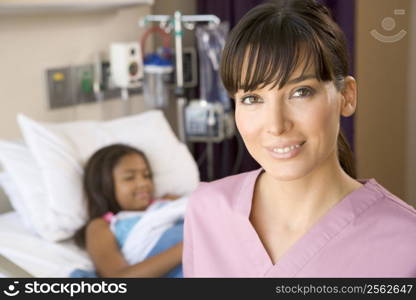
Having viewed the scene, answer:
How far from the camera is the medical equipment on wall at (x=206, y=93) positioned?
109 inches

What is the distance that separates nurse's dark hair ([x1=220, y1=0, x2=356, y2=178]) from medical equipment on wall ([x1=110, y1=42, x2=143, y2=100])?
5.73ft

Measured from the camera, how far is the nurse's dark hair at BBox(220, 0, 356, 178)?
2.98 ft

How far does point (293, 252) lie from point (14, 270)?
2.53ft

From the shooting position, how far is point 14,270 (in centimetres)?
150

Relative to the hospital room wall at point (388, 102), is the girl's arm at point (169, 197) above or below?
below

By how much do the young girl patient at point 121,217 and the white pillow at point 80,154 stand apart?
2.0 inches

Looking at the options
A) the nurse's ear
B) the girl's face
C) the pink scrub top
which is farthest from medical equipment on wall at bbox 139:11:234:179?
the nurse's ear

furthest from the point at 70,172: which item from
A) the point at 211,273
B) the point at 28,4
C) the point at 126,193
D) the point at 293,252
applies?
the point at 293,252

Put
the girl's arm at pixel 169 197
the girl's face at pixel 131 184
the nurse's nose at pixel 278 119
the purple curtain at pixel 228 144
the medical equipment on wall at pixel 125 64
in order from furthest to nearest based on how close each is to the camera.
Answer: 1. the purple curtain at pixel 228 144
2. the medical equipment on wall at pixel 125 64
3. the girl's arm at pixel 169 197
4. the girl's face at pixel 131 184
5. the nurse's nose at pixel 278 119

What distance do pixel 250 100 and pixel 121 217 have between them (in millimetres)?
1197

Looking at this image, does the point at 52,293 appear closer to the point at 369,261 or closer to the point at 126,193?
the point at 369,261

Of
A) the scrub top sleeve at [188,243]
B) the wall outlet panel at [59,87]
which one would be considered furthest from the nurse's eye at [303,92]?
the wall outlet panel at [59,87]

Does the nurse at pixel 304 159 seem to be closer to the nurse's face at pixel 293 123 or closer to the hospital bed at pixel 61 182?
the nurse's face at pixel 293 123

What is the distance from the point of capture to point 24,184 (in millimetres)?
2057
